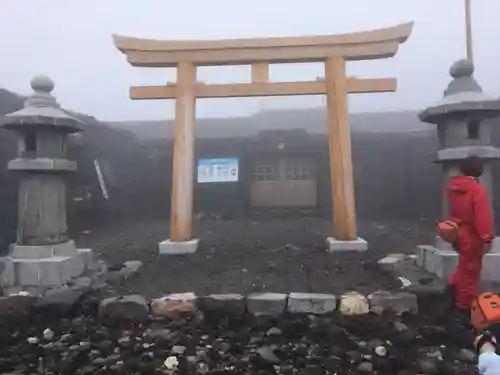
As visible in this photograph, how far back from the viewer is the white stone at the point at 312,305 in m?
4.09

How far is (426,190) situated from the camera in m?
13.1

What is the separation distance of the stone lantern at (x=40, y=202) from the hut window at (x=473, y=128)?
4749 millimetres

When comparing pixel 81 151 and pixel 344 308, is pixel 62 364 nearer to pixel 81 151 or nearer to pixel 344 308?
pixel 344 308

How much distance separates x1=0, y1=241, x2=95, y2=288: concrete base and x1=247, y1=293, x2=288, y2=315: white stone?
233cm

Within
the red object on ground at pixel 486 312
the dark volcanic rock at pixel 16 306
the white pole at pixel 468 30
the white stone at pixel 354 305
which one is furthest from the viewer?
the white pole at pixel 468 30

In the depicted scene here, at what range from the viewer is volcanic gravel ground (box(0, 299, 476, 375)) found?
3137 millimetres

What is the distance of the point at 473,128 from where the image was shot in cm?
519

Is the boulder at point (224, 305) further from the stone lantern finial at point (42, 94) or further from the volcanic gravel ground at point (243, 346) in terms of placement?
the stone lantern finial at point (42, 94)

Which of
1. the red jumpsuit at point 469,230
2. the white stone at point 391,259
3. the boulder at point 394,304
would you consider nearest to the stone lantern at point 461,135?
the white stone at point 391,259

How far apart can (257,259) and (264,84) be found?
2.72m

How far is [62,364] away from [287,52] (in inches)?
211

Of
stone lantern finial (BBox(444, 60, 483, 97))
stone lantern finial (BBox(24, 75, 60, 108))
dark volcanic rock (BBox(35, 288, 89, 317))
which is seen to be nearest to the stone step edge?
dark volcanic rock (BBox(35, 288, 89, 317))

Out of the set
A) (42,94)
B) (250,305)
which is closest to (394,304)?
(250,305)

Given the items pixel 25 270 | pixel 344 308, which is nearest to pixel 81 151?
pixel 25 270
